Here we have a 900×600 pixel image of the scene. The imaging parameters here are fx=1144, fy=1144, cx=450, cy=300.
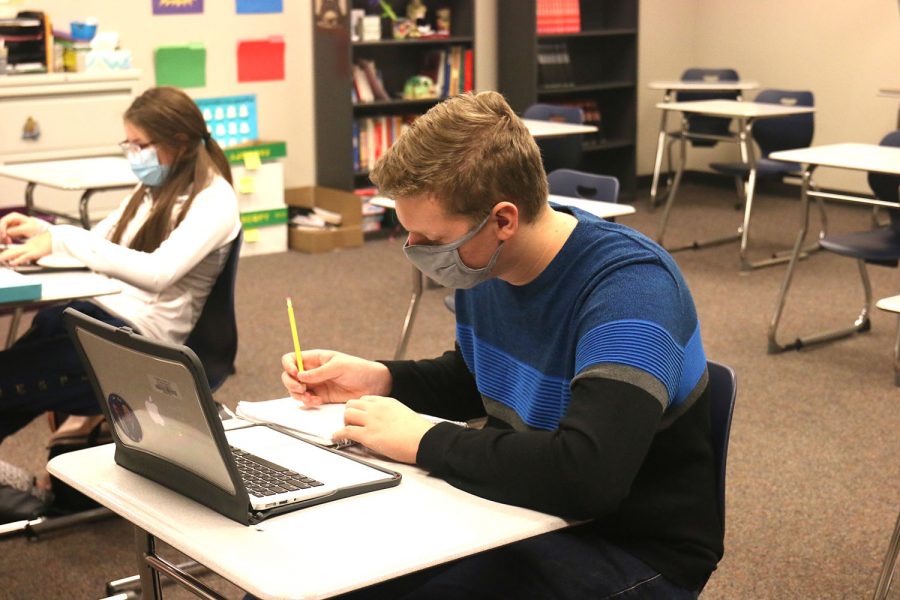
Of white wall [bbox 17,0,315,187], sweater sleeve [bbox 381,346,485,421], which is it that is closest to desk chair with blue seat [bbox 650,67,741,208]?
white wall [bbox 17,0,315,187]

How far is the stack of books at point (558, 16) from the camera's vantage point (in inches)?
292

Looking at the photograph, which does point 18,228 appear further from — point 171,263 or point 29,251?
point 171,263

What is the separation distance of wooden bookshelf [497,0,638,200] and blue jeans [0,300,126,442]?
5.03 meters

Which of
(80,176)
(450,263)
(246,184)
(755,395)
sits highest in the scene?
(450,263)

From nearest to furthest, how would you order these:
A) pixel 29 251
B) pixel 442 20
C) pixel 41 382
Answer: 1. pixel 41 382
2. pixel 29 251
3. pixel 442 20

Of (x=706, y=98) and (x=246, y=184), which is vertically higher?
(x=706, y=98)

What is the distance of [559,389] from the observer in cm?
152

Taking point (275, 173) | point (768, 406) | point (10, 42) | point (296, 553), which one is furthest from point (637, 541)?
point (275, 173)

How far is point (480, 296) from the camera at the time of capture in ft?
5.51

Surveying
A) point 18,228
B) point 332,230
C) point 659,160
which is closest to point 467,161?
point 18,228

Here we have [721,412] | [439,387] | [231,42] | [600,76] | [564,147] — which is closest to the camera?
[721,412]

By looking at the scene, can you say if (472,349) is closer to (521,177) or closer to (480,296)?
(480,296)

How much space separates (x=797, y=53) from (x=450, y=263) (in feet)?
22.9

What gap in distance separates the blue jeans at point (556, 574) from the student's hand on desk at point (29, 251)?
5.52 ft
